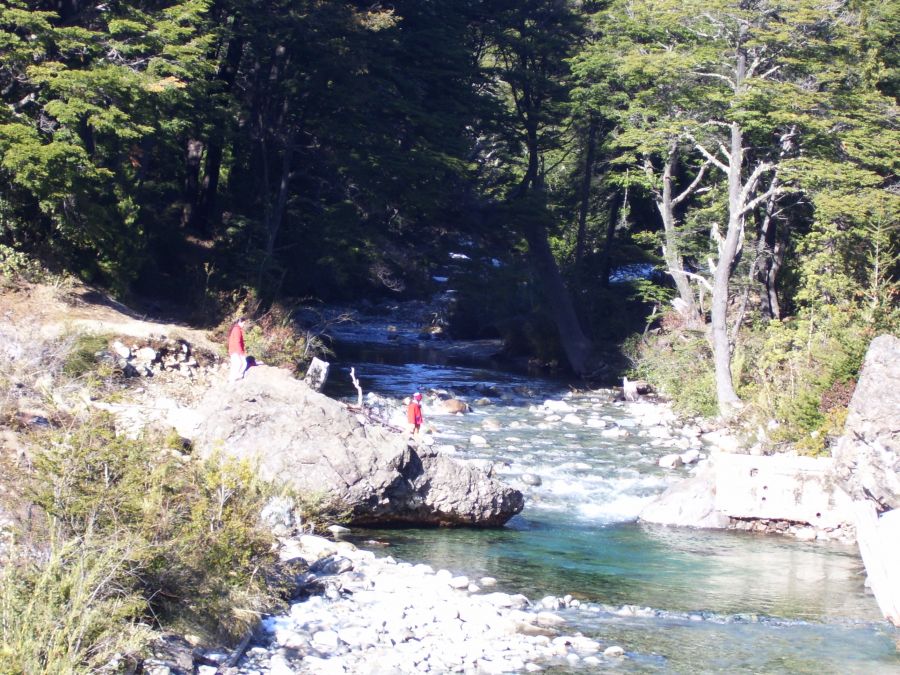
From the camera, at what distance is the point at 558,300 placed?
3194 centimetres

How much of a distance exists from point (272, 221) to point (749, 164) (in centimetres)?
1287

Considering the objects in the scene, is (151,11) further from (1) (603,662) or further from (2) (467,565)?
(1) (603,662)

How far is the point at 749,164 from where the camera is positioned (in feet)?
85.6

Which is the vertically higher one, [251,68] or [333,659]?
[251,68]

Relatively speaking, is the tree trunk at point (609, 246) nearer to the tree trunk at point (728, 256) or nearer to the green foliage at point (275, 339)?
the tree trunk at point (728, 256)

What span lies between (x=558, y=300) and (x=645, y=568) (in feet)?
65.2

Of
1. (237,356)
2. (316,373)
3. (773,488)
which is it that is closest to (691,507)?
(773,488)

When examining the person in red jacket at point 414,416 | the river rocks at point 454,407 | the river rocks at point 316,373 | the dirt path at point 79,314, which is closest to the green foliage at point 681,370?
the river rocks at point 454,407

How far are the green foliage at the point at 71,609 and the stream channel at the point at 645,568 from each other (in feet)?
12.3

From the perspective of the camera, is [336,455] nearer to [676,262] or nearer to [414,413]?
[414,413]

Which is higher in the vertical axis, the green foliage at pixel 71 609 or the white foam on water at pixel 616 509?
the green foliage at pixel 71 609

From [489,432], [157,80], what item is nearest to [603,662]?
[489,432]

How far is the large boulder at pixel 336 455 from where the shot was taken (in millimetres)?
12234

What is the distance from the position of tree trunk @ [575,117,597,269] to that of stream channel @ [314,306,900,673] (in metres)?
14.4
